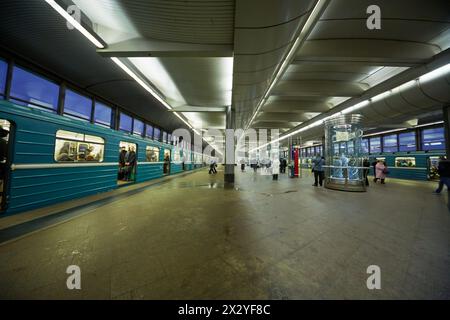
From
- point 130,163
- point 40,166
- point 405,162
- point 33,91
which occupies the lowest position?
point 40,166

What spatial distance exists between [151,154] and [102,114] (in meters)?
2.95

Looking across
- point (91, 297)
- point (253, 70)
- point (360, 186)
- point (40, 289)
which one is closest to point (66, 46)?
point (253, 70)

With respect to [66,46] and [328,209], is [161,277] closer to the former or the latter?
[328,209]

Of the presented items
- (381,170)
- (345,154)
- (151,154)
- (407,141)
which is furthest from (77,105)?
(407,141)

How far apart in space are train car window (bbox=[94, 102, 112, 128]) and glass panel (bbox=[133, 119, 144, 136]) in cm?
169

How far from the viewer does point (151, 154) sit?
845 cm

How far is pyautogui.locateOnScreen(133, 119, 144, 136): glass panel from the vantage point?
8.19 meters

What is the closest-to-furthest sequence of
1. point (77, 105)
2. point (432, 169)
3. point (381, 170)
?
point (77, 105), point (381, 170), point (432, 169)

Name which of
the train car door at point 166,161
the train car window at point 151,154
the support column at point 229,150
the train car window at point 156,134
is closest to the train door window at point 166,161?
the train car door at point 166,161

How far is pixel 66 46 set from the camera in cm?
334

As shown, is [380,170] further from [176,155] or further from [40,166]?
[40,166]

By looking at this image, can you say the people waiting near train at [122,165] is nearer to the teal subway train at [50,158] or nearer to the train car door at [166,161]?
the teal subway train at [50,158]

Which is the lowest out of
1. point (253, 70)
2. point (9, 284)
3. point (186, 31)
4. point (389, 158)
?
point (9, 284)

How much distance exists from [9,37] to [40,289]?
15.7 feet
